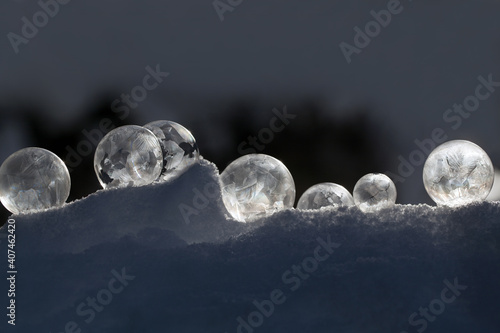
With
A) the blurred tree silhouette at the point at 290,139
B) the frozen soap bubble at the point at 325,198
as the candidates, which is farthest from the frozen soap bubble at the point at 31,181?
the blurred tree silhouette at the point at 290,139

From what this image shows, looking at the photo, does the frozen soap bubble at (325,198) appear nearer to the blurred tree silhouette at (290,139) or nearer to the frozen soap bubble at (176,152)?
the frozen soap bubble at (176,152)

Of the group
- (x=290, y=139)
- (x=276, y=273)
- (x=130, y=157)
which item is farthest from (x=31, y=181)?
(x=290, y=139)

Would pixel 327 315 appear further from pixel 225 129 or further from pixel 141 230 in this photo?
pixel 225 129

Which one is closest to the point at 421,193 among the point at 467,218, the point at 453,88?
the point at 453,88

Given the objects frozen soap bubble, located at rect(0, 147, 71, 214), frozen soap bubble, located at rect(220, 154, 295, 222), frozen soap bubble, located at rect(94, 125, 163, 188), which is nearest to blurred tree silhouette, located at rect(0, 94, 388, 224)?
frozen soap bubble, located at rect(0, 147, 71, 214)

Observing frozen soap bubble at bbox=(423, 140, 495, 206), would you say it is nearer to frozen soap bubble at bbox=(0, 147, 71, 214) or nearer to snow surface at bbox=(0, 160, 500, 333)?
snow surface at bbox=(0, 160, 500, 333)

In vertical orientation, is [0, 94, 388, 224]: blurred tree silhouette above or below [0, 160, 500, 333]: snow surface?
below

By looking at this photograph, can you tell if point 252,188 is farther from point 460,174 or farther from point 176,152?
point 460,174
